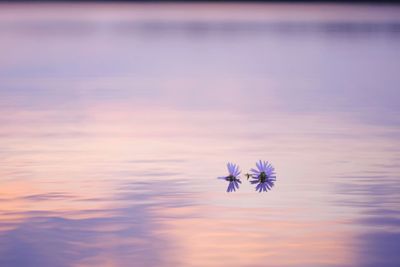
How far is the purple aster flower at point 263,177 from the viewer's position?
4559 millimetres

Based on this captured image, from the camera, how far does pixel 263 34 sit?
16.6 metres

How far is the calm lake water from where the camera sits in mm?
3568

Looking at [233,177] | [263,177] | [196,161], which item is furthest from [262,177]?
[196,161]

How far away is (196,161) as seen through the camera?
514cm

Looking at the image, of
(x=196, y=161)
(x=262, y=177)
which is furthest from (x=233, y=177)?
(x=196, y=161)

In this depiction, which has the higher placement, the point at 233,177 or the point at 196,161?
the point at 196,161

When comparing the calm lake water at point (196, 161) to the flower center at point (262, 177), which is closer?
the calm lake water at point (196, 161)

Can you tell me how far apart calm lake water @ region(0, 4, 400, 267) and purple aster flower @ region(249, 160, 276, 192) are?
0.06 meters

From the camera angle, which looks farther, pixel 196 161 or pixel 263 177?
pixel 196 161

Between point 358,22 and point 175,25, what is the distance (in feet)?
11.0

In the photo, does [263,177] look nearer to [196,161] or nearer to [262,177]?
[262,177]

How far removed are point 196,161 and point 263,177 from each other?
59 centimetres

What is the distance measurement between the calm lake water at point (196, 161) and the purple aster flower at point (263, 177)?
0.06m

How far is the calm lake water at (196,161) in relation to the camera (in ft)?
11.7
